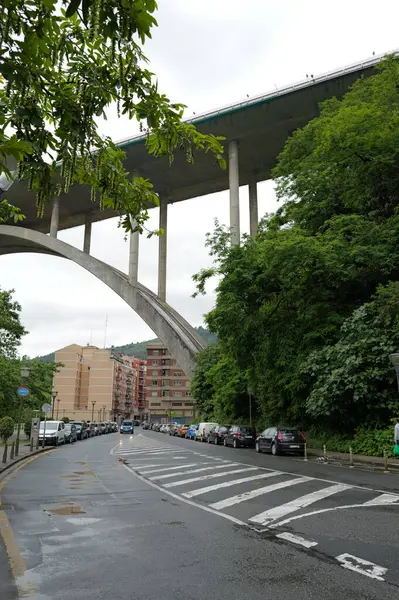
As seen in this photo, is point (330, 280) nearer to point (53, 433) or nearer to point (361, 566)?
point (361, 566)

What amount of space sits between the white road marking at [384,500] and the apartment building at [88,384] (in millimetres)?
110919

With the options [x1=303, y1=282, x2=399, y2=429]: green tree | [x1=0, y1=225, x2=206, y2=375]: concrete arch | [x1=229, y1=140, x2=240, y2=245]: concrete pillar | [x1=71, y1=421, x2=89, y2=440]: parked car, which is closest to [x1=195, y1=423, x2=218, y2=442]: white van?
[x1=0, y1=225, x2=206, y2=375]: concrete arch

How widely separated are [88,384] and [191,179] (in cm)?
8101

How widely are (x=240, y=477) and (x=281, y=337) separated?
43.7ft

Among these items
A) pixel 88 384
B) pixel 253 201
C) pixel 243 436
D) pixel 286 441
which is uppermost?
Result: pixel 253 201

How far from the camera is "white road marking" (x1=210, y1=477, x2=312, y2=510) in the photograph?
9.72 meters

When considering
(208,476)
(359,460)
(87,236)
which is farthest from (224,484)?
(87,236)

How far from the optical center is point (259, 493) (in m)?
11.0

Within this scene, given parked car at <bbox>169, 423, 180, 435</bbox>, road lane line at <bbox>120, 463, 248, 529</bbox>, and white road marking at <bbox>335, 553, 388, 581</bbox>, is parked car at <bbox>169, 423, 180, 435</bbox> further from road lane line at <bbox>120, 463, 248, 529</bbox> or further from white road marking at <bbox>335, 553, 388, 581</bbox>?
white road marking at <bbox>335, 553, 388, 581</bbox>

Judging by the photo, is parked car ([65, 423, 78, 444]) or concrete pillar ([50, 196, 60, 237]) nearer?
parked car ([65, 423, 78, 444])

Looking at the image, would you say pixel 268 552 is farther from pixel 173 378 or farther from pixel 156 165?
pixel 173 378

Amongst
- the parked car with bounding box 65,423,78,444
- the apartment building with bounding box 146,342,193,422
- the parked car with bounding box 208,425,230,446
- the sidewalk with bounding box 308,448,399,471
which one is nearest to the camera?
the sidewalk with bounding box 308,448,399,471

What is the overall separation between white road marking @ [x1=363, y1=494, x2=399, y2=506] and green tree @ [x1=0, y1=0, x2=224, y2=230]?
7280 mm

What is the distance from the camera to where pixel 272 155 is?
56.8 m
